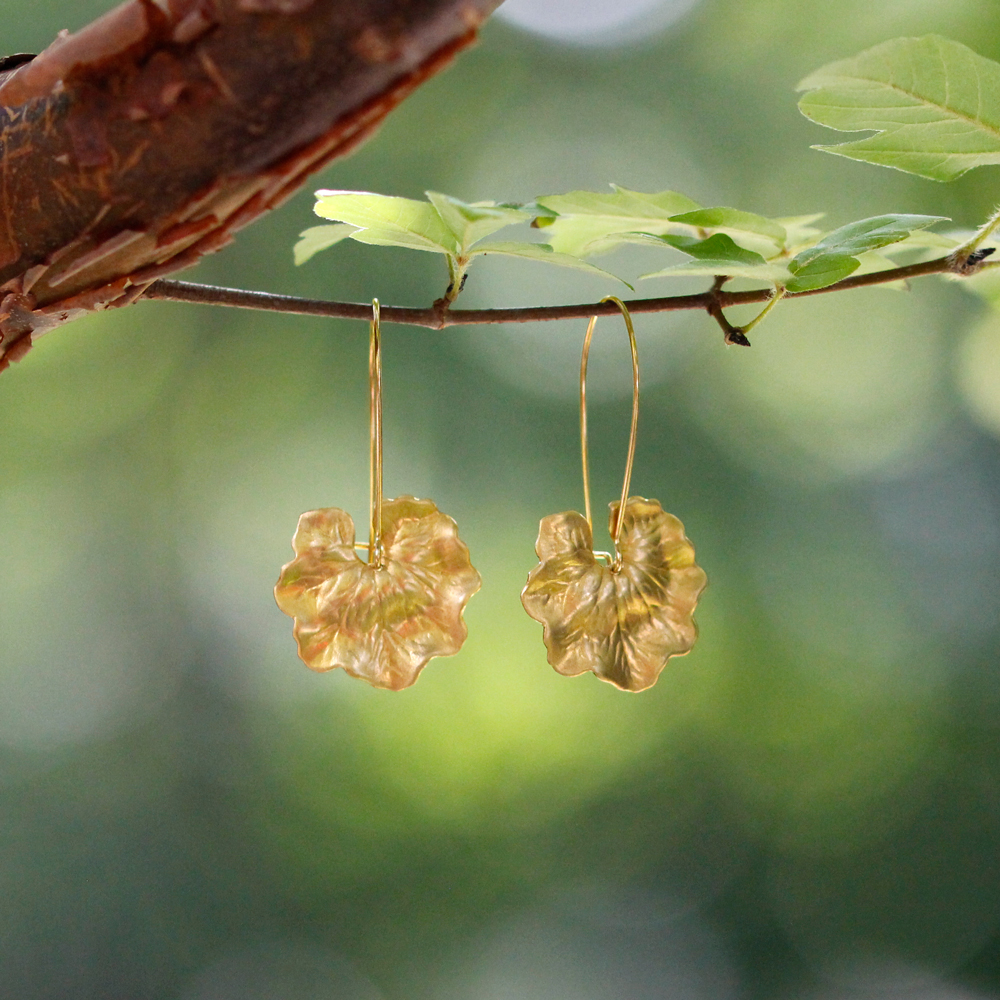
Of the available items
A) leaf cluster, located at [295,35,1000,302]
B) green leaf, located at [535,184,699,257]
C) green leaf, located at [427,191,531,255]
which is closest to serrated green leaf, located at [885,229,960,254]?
leaf cluster, located at [295,35,1000,302]

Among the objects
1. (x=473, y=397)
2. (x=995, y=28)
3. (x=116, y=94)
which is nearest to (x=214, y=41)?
(x=116, y=94)

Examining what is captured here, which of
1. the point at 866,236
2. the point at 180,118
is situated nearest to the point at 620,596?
the point at 866,236

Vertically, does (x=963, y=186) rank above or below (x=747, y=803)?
above

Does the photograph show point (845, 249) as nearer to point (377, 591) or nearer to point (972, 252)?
point (972, 252)

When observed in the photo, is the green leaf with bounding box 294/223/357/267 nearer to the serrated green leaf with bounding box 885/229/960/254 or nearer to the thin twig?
the thin twig

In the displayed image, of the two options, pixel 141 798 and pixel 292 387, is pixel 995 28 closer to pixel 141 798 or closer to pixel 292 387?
pixel 292 387

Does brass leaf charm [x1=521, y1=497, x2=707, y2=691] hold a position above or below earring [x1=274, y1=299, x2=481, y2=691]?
below
